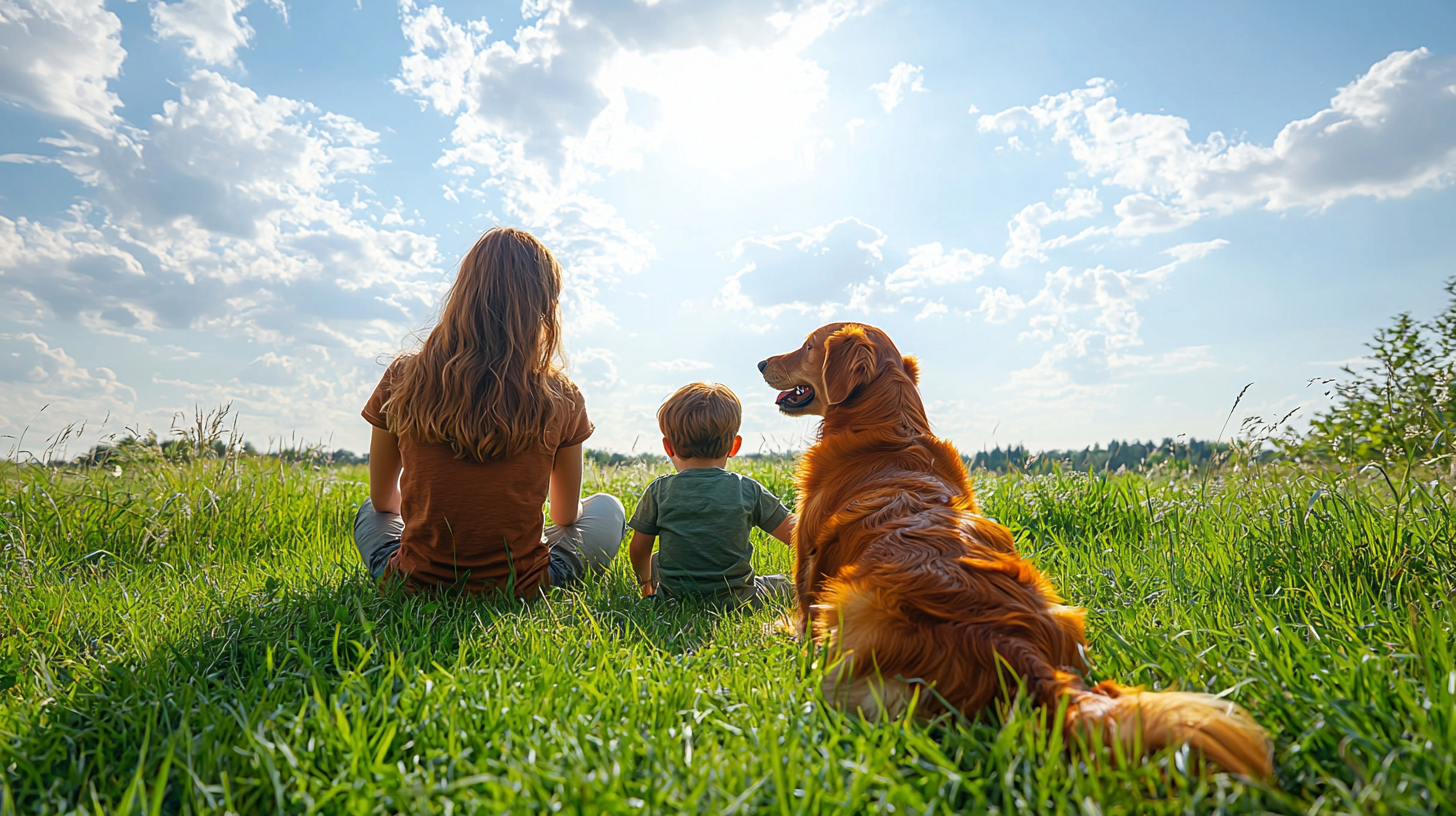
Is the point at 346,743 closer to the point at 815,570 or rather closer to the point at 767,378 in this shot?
the point at 815,570

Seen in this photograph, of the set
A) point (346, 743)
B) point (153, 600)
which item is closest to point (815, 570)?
point (346, 743)

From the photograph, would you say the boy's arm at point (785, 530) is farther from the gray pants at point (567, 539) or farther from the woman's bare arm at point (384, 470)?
the woman's bare arm at point (384, 470)

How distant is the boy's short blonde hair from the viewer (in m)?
3.71

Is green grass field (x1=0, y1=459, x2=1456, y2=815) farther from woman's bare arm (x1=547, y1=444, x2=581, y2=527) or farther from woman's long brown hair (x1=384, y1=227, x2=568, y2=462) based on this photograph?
woman's long brown hair (x1=384, y1=227, x2=568, y2=462)

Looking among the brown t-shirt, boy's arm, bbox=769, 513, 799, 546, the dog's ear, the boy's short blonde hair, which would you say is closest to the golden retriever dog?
the dog's ear

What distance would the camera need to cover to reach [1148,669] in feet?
7.45

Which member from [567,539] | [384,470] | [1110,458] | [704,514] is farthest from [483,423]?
[1110,458]

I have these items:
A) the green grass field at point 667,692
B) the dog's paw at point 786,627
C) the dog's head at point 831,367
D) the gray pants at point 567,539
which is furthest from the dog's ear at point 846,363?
the gray pants at point 567,539

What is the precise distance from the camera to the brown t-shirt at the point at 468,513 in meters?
3.31

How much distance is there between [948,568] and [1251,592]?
151 cm

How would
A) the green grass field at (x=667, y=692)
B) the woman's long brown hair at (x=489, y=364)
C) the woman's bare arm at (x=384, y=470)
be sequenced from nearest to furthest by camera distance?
the green grass field at (x=667, y=692)
the woman's long brown hair at (x=489, y=364)
the woman's bare arm at (x=384, y=470)

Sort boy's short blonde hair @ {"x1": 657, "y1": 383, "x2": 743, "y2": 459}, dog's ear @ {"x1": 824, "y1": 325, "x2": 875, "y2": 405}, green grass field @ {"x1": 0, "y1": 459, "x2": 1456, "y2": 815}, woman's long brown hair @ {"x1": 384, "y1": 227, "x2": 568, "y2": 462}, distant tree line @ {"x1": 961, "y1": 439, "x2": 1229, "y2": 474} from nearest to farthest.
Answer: green grass field @ {"x1": 0, "y1": 459, "x2": 1456, "y2": 815} < woman's long brown hair @ {"x1": 384, "y1": 227, "x2": 568, "y2": 462} < dog's ear @ {"x1": 824, "y1": 325, "x2": 875, "y2": 405} < boy's short blonde hair @ {"x1": 657, "y1": 383, "x2": 743, "y2": 459} < distant tree line @ {"x1": 961, "y1": 439, "x2": 1229, "y2": 474}

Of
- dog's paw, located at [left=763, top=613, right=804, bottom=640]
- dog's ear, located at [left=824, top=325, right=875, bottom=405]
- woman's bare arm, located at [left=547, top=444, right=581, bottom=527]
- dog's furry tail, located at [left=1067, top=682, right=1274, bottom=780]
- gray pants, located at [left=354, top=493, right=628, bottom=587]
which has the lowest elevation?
dog's paw, located at [left=763, top=613, right=804, bottom=640]

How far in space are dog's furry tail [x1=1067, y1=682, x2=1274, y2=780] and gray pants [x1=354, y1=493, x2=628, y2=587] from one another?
2.67 metres
